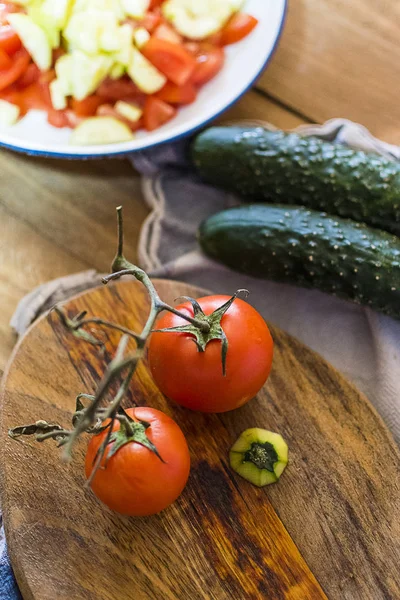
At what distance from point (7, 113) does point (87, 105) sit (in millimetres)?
163

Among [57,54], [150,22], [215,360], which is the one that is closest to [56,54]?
[57,54]

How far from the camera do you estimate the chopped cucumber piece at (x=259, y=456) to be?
959mm

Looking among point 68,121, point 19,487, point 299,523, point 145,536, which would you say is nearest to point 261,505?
point 299,523

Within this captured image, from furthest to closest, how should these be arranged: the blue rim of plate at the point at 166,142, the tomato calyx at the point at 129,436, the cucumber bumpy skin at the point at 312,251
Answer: the blue rim of plate at the point at 166,142 → the cucumber bumpy skin at the point at 312,251 → the tomato calyx at the point at 129,436

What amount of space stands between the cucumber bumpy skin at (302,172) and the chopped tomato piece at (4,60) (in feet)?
1.34

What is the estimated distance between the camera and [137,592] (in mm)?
895

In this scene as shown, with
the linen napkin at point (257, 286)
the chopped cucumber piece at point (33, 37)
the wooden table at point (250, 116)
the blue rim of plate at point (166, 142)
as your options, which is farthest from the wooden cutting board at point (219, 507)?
the chopped cucumber piece at point (33, 37)

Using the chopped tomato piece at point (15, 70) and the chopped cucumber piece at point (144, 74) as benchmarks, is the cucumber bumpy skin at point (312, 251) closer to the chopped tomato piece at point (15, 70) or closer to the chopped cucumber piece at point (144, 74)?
the chopped cucumber piece at point (144, 74)

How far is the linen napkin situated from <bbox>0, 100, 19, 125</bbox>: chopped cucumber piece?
26 cm

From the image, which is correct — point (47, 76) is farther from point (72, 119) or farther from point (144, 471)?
point (144, 471)

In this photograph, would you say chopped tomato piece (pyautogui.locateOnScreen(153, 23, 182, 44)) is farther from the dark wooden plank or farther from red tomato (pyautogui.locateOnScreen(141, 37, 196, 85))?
the dark wooden plank

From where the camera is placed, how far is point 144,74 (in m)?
1.21

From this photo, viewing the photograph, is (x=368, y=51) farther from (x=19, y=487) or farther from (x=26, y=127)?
(x=19, y=487)

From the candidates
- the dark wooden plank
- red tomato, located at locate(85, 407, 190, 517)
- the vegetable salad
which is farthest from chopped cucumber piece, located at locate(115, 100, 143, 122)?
red tomato, located at locate(85, 407, 190, 517)
